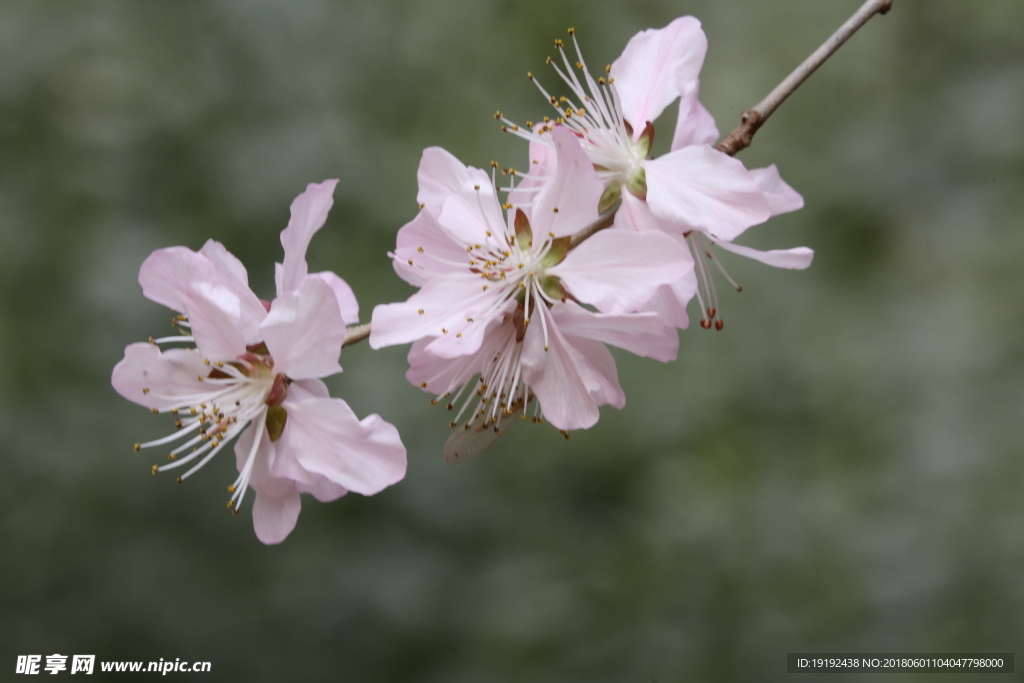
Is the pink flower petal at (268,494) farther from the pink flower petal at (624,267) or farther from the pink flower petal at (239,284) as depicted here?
the pink flower petal at (624,267)

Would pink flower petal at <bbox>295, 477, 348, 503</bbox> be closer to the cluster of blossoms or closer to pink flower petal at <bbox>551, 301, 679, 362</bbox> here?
the cluster of blossoms

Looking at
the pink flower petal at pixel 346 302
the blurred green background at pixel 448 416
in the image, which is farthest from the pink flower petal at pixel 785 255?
the blurred green background at pixel 448 416

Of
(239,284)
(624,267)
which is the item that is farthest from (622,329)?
(239,284)

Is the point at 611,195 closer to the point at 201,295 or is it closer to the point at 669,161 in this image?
the point at 669,161

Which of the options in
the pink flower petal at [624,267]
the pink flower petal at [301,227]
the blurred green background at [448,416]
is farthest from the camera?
the blurred green background at [448,416]

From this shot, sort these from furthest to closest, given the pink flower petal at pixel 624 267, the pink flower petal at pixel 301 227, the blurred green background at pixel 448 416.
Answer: the blurred green background at pixel 448 416
the pink flower petal at pixel 301 227
the pink flower petal at pixel 624 267

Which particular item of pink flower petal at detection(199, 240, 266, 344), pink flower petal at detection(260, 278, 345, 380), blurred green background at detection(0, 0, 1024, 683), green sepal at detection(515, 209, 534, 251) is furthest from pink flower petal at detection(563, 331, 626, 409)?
blurred green background at detection(0, 0, 1024, 683)

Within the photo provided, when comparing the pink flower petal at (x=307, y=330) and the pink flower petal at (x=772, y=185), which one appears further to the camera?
the pink flower petal at (x=772, y=185)

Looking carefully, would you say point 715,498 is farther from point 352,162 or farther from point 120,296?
point 120,296

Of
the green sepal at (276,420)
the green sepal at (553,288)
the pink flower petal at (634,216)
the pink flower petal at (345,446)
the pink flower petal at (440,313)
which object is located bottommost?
the pink flower petal at (345,446)
